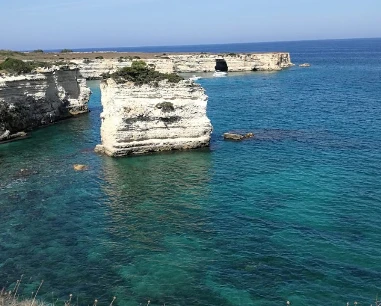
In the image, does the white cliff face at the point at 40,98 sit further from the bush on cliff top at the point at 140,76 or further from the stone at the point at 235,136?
the stone at the point at 235,136

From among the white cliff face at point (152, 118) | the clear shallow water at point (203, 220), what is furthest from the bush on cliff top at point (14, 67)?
the white cliff face at point (152, 118)

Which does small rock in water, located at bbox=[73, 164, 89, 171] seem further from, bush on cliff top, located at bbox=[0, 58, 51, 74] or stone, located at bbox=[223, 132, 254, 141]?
bush on cliff top, located at bbox=[0, 58, 51, 74]

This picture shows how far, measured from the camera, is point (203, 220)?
2691 cm

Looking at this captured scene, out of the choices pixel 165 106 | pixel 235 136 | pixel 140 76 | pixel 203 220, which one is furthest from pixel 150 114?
pixel 203 220

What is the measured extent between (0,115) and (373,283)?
43.1 m

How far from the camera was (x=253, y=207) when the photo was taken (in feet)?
93.8

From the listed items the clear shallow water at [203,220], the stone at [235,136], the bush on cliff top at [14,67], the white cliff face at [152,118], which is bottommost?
the clear shallow water at [203,220]

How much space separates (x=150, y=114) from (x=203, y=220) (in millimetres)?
16591

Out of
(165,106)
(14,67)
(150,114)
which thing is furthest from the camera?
(14,67)

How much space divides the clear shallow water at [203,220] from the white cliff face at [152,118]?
1.60 m

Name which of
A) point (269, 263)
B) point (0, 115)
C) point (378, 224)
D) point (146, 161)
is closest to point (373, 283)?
point (269, 263)

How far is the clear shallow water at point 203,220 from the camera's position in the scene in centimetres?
1994

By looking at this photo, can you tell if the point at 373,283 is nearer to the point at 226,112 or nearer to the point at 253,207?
the point at 253,207

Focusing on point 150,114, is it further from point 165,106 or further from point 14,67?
point 14,67
